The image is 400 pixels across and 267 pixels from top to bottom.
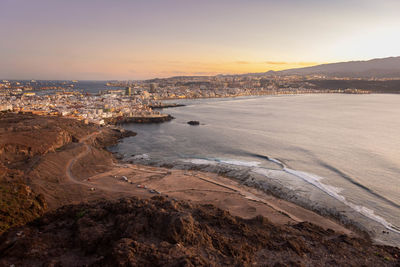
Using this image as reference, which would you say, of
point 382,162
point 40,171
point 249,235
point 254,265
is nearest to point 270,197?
point 249,235

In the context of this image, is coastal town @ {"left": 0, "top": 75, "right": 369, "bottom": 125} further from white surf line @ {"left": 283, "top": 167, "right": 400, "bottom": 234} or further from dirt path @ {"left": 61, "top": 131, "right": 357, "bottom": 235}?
white surf line @ {"left": 283, "top": 167, "right": 400, "bottom": 234}

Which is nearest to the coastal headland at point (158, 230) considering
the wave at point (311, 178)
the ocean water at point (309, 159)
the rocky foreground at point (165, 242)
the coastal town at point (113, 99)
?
the rocky foreground at point (165, 242)

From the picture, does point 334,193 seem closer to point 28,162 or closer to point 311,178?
point 311,178

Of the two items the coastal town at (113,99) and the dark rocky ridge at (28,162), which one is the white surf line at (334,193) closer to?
the dark rocky ridge at (28,162)

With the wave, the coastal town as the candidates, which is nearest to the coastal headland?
the wave

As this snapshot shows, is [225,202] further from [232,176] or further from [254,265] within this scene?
[254,265]

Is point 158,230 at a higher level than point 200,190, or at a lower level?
higher

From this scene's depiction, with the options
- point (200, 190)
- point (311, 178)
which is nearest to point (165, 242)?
point (200, 190)
